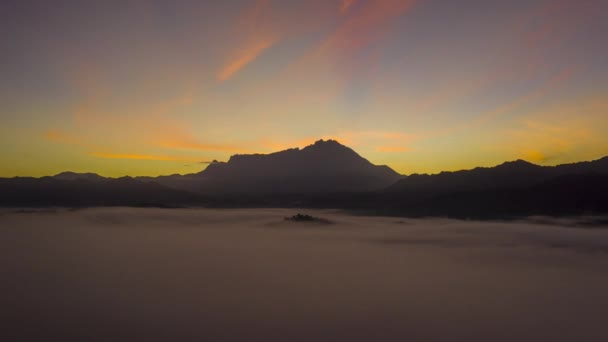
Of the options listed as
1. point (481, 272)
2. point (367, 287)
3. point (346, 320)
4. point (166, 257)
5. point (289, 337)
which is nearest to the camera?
point (289, 337)

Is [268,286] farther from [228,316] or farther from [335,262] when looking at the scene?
[335,262]

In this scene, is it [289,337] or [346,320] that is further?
[346,320]

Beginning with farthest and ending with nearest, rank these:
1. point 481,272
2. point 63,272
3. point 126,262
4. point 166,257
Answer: point 166,257, point 126,262, point 481,272, point 63,272

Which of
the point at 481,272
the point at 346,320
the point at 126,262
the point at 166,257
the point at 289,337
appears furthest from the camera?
the point at 166,257

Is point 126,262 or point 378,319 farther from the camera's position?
point 126,262

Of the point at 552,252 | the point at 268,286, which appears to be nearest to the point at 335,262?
the point at 268,286

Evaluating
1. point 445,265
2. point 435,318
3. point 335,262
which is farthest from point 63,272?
point 445,265

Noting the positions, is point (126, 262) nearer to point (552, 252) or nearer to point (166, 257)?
point (166, 257)

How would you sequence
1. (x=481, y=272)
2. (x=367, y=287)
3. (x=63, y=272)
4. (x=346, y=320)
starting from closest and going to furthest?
(x=346, y=320) → (x=367, y=287) → (x=63, y=272) → (x=481, y=272)

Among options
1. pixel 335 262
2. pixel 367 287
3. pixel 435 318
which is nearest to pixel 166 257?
pixel 335 262
